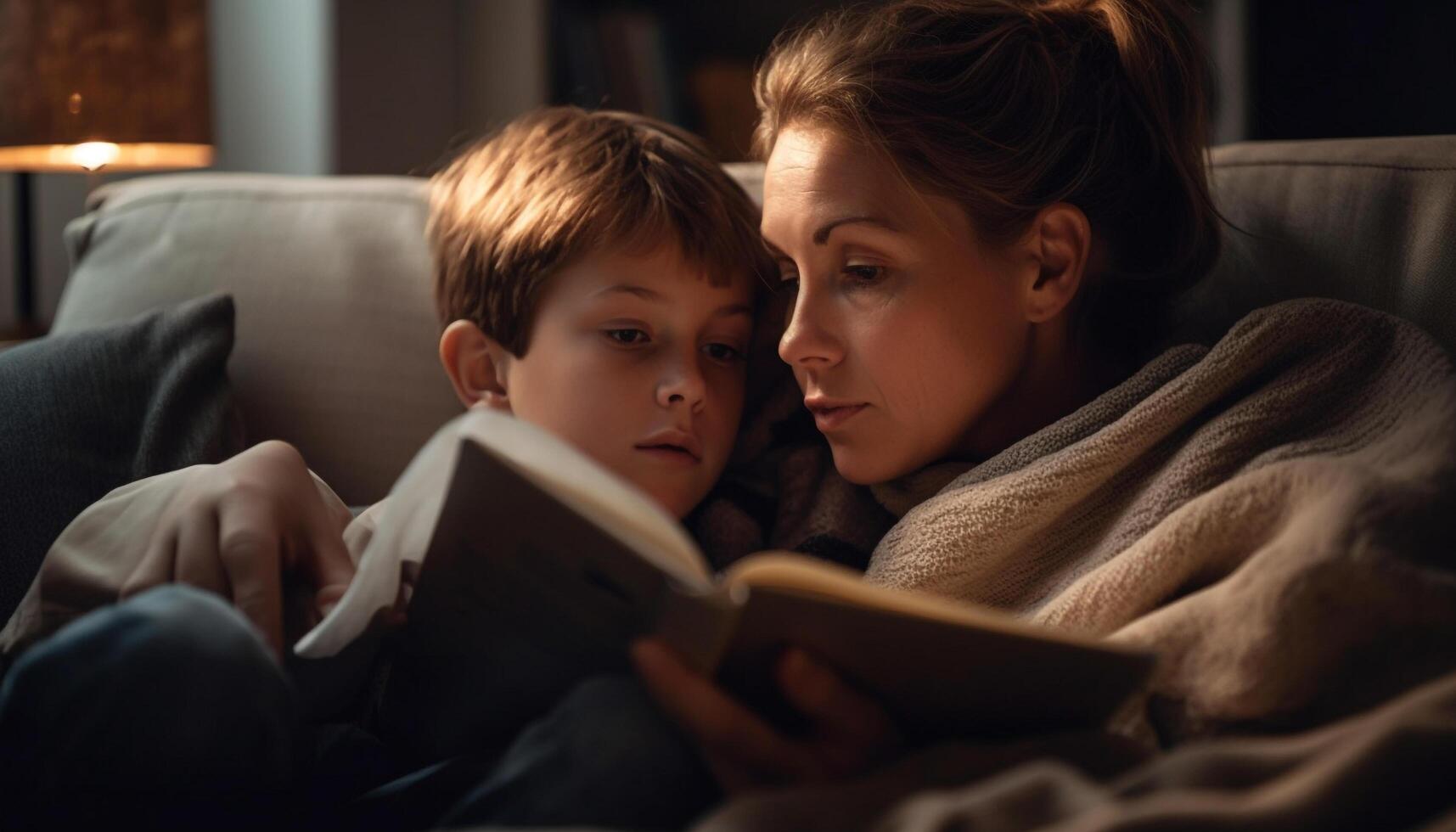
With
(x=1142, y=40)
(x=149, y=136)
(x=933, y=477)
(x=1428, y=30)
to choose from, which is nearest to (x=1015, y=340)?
(x=933, y=477)

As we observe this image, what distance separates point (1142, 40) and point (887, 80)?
20cm

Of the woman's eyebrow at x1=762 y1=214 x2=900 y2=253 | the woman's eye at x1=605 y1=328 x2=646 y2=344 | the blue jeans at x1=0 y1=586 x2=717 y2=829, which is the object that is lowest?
the blue jeans at x1=0 y1=586 x2=717 y2=829

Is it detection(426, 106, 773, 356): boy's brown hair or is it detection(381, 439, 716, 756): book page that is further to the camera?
detection(426, 106, 773, 356): boy's brown hair

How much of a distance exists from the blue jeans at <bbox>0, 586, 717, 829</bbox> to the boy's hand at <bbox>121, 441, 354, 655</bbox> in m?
0.11

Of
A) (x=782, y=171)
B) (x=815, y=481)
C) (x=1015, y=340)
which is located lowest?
(x=815, y=481)

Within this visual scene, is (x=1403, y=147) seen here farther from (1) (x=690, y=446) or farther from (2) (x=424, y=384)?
(2) (x=424, y=384)

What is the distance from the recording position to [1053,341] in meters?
1.05

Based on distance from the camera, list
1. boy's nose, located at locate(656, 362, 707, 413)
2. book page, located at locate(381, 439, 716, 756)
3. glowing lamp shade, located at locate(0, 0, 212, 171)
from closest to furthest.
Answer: book page, located at locate(381, 439, 716, 756) → boy's nose, located at locate(656, 362, 707, 413) → glowing lamp shade, located at locate(0, 0, 212, 171)

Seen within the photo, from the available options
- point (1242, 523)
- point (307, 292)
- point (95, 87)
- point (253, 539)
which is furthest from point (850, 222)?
point (95, 87)

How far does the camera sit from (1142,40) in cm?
100

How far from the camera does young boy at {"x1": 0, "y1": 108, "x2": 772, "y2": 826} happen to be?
62cm

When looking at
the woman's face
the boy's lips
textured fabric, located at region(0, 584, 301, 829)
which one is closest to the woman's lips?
the woman's face

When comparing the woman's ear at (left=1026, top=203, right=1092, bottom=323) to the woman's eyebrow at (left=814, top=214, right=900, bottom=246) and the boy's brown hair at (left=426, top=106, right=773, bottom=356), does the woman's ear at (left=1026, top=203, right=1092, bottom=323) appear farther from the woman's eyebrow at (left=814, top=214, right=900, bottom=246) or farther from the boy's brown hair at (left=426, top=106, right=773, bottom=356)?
the boy's brown hair at (left=426, top=106, right=773, bottom=356)

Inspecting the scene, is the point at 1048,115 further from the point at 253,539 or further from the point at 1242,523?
the point at 253,539
